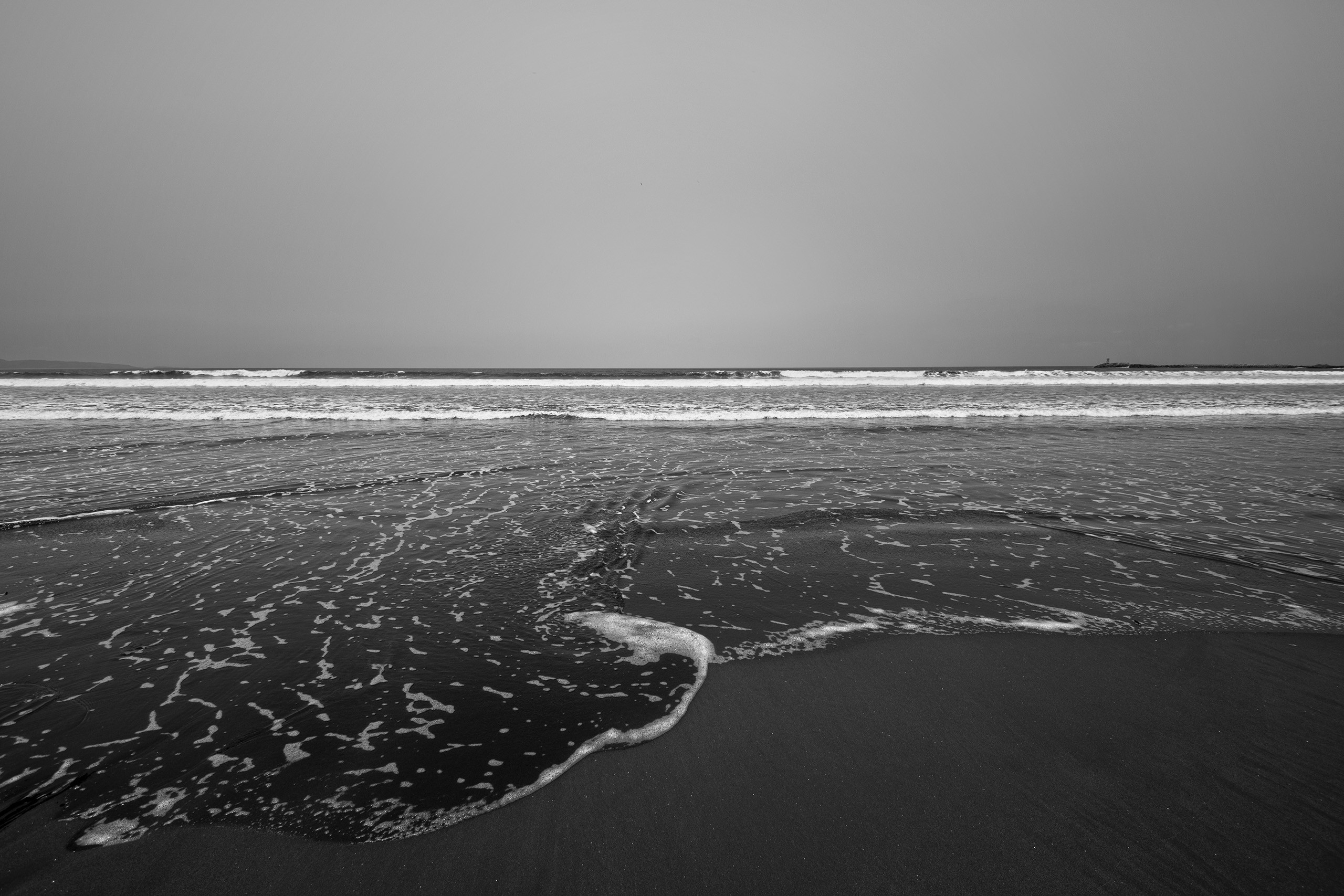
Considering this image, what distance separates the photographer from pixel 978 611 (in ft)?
17.3

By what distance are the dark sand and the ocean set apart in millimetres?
217

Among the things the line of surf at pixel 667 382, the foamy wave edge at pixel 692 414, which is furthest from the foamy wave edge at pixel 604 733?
the line of surf at pixel 667 382

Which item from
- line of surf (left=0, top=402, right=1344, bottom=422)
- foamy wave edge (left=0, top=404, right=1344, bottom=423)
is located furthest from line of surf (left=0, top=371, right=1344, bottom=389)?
foamy wave edge (left=0, top=404, right=1344, bottom=423)

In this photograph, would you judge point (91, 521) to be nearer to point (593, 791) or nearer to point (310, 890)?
point (310, 890)

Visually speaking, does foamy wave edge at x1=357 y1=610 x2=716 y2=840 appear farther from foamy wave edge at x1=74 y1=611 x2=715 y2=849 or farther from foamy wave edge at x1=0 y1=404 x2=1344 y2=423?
foamy wave edge at x1=0 y1=404 x2=1344 y2=423

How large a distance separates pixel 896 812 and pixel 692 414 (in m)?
20.7

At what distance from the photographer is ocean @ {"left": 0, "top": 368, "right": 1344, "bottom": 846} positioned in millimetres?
3314

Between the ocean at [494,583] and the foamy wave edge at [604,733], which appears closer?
the foamy wave edge at [604,733]

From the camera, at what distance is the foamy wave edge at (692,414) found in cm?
2128

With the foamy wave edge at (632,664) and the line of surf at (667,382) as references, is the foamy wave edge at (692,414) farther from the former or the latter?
the line of surf at (667,382)

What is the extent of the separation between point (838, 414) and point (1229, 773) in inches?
799

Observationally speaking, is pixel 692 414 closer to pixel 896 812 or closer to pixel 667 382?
pixel 896 812

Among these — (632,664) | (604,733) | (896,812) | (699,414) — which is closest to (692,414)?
(699,414)

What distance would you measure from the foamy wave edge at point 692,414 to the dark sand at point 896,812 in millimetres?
17343
